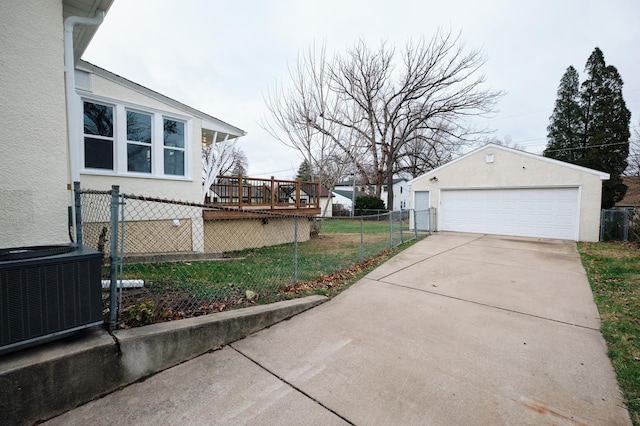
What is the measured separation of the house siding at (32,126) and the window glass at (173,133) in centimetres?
461

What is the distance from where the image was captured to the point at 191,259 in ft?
22.6

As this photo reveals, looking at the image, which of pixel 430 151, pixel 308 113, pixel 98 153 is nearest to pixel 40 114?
pixel 98 153

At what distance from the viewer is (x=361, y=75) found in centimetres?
2031

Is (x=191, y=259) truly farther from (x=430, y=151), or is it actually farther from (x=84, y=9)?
(x=430, y=151)

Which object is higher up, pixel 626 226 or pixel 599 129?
pixel 599 129

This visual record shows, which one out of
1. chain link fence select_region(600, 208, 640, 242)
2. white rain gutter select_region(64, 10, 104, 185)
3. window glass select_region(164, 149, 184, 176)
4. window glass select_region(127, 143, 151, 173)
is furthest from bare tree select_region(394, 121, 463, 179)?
white rain gutter select_region(64, 10, 104, 185)

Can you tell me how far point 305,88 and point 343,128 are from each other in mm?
2704

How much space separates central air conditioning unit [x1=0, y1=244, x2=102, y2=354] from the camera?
1785 mm

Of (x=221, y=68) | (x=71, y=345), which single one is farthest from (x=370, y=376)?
(x=221, y=68)

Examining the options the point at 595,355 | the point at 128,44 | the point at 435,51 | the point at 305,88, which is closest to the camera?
the point at 595,355

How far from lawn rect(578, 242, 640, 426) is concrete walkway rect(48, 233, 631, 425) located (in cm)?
9

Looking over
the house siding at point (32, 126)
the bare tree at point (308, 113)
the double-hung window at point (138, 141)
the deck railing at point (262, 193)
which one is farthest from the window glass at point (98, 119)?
the bare tree at point (308, 113)

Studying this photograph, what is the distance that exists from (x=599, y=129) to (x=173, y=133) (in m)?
32.3

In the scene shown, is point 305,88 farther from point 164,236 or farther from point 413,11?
point 164,236
